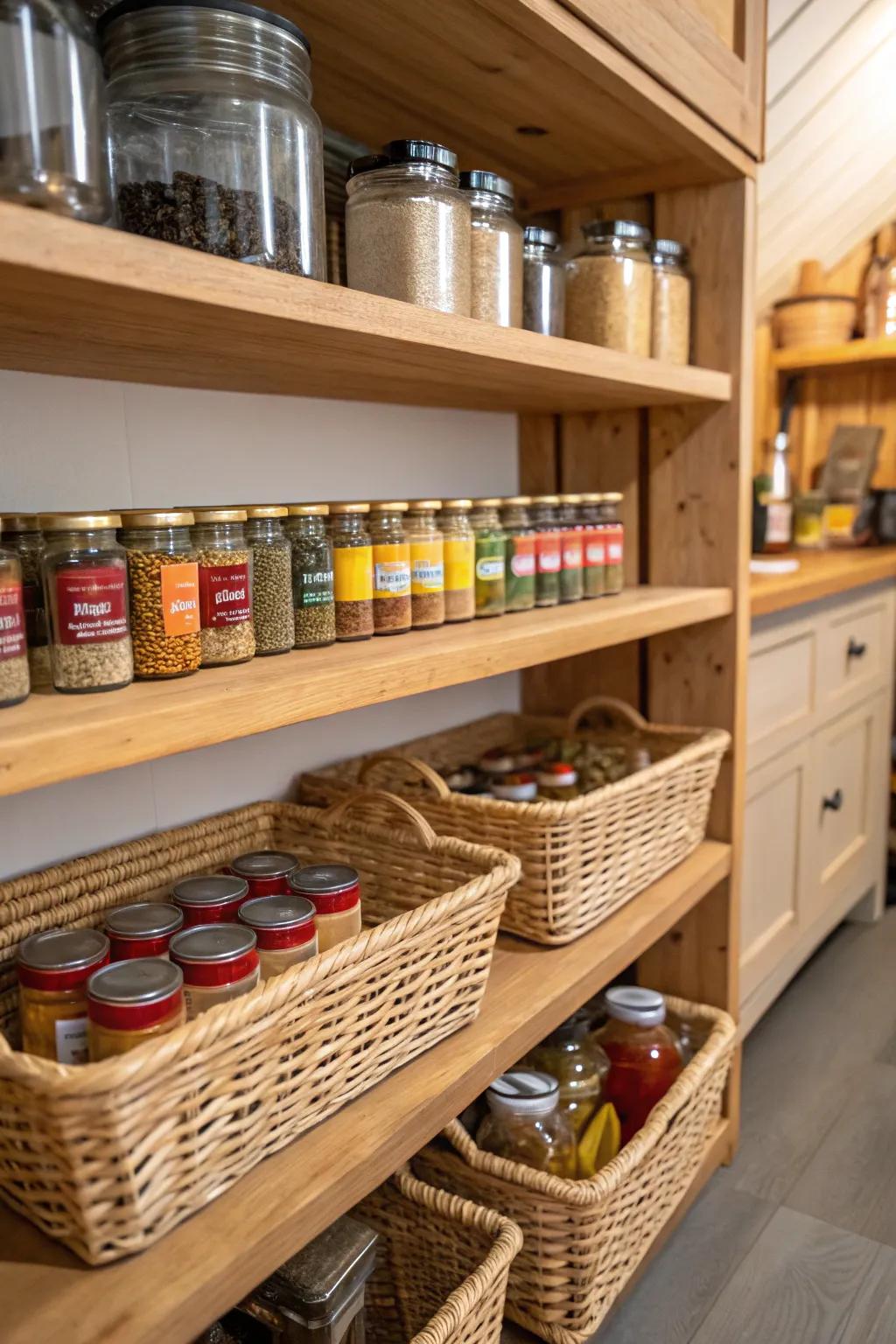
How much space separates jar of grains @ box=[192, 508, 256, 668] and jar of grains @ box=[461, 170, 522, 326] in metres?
0.40

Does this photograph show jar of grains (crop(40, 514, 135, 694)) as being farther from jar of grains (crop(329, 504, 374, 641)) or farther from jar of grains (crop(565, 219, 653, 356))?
jar of grains (crop(565, 219, 653, 356))

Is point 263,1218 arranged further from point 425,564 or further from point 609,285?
point 609,285

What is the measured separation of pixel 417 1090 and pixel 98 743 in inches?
19.3

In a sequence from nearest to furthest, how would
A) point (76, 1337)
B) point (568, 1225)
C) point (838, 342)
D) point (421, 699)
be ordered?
point (76, 1337), point (568, 1225), point (421, 699), point (838, 342)

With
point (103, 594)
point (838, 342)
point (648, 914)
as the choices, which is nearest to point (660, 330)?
point (648, 914)

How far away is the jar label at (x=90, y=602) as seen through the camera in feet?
2.48

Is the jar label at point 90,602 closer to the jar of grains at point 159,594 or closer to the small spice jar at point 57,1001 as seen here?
the jar of grains at point 159,594

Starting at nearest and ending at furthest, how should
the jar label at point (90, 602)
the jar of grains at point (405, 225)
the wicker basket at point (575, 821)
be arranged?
the jar label at point (90, 602), the jar of grains at point (405, 225), the wicker basket at point (575, 821)

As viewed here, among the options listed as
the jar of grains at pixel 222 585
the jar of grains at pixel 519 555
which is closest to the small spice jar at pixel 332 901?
the jar of grains at pixel 222 585

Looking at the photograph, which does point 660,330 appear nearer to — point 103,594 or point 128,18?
A: point 128,18

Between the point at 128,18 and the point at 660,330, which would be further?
the point at 660,330

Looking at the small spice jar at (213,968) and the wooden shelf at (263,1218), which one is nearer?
the wooden shelf at (263,1218)

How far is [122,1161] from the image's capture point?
701mm

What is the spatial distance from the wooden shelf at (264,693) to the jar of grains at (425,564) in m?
0.03
